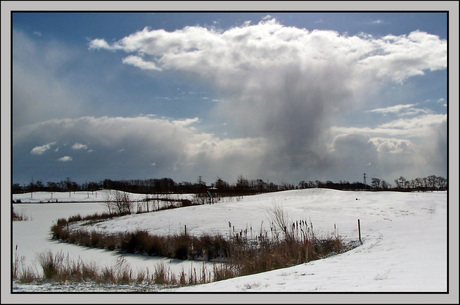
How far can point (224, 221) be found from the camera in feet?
74.1

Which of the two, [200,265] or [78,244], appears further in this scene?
[78,244]

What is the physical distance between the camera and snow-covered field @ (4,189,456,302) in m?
7.72

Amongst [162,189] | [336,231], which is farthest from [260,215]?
[162,189]

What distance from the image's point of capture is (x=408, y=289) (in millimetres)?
6625

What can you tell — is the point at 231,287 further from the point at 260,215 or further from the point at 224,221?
the point at 260,215

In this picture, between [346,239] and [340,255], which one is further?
[346,239]

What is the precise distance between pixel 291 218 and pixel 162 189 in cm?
5007

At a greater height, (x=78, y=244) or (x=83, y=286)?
(x=83, y=286)

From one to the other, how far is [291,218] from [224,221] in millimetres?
4115

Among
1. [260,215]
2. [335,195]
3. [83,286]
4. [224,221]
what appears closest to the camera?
[83,286]

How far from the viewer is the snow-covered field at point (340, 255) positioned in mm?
7719

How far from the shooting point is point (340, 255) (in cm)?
1296

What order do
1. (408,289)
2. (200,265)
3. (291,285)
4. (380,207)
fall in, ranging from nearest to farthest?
→ 1. (408,289)
2. (291,285)
3. (200,265)
4. (380,207)

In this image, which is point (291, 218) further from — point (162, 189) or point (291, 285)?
point (162, 189)
